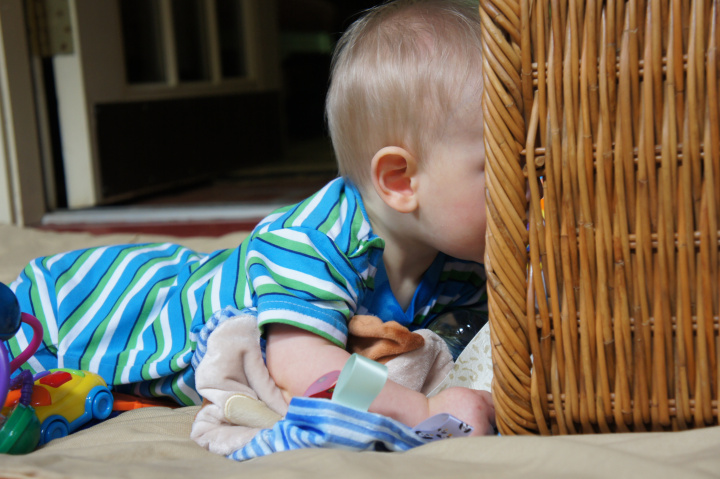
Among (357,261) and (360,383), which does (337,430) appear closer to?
(360,383)

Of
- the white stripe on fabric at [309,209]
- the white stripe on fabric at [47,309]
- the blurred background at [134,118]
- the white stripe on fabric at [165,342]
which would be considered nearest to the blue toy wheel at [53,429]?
the white stripe on fabric at [165,342]

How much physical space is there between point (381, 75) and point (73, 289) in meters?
0.59

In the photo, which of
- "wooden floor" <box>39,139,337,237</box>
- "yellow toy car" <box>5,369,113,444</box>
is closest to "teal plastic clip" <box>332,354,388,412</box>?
"yellow toy car" <box>5,369,113,444</box>

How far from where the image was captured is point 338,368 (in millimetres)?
794

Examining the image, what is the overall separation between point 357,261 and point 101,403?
38 centimetres

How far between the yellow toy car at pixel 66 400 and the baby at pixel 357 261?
7 centimetres

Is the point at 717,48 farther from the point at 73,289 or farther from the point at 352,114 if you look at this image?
the point at 73,289

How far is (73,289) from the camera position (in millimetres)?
1117

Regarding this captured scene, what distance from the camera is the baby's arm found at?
740 mm

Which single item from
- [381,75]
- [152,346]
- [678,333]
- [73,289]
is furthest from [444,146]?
[73,289]

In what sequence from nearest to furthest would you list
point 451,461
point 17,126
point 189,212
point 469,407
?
1. point 451,461
2. point 469,407
3. point 17,126
4. point 189,212

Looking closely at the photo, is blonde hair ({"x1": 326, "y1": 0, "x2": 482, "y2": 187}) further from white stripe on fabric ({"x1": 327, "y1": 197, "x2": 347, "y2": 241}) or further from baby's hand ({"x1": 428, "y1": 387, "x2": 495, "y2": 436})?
baby's hand ({"x1": 428, "y1": 387, "x2": 495, "y2": 436})

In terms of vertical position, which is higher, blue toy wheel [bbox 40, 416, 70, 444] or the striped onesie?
the striped onesie

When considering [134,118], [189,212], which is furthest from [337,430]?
[134,118]
